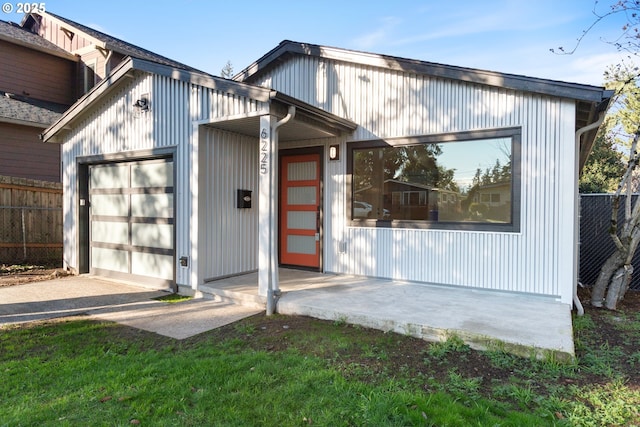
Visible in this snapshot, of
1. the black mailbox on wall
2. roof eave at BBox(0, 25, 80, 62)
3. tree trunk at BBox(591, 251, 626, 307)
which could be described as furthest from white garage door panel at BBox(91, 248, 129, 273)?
roof eave at BBox(0, 25, 80, 62)

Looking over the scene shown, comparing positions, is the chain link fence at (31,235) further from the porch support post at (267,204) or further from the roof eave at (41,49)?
the porch support post at (267,204)

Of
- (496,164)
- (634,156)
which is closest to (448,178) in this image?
(496,164)

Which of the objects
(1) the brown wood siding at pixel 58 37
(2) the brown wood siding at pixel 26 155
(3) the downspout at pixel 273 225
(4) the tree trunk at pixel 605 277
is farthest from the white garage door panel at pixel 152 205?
(1) the brown wood siding at pixel 58 37

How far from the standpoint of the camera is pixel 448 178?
569 centimetres

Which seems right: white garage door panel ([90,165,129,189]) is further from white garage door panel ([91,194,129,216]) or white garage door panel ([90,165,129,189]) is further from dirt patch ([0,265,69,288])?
dirt patch ([0,265,69,288])

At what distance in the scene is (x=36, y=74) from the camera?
11.9 metres

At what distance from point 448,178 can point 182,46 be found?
45.9 feet

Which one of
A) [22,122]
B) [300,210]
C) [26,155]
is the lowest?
[300,210]

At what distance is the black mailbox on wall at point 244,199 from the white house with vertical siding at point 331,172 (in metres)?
0.02

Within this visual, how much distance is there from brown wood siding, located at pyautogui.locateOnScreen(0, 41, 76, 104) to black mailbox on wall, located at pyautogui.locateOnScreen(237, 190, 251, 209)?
380 inches

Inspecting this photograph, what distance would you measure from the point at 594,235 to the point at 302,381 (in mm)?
6561

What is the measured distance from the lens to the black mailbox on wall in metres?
6.38

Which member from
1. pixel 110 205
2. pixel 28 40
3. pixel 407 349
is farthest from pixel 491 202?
pixel 28 40

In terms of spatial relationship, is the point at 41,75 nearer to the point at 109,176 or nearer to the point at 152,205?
the point at 109,176
